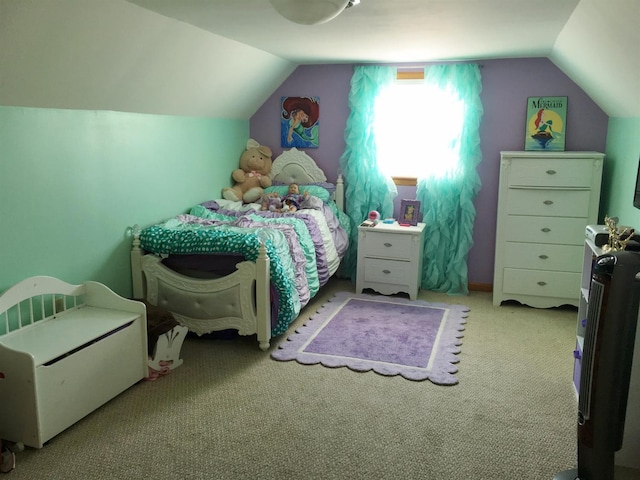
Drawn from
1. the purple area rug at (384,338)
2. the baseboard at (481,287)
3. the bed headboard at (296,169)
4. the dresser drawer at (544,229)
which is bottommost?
the purple area rug at (384,338)

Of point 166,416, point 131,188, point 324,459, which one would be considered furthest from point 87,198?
point 324,459

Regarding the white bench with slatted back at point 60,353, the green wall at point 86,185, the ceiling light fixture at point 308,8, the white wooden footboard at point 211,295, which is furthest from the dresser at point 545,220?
the white bench with slatted back at point 60,353

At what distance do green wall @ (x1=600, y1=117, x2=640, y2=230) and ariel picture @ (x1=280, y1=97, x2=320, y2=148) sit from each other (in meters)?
2.36

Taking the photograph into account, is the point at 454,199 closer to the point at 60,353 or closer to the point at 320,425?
the point at 320,425

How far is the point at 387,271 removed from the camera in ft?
15.0

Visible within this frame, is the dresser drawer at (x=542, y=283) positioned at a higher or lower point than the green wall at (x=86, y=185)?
lower

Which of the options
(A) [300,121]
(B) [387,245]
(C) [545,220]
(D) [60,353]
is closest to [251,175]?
(A) [300,121]

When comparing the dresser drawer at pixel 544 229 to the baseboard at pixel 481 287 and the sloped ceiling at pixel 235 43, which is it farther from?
the sloped ceiling at pixel 235 43

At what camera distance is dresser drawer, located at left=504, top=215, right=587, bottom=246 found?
4086 millimetres

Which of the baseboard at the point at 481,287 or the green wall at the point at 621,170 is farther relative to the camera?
the baseboard at the point at 481,287

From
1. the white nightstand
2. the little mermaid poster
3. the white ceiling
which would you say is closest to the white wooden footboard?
the white ceiling

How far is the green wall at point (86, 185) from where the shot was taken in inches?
107

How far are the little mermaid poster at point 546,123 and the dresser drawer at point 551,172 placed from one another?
443 mm

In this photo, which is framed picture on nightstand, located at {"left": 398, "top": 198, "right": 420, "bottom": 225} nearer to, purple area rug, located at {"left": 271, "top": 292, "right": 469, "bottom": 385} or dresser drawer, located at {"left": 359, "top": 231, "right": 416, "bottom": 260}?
dresser drawer, located at {"left": 359, "top": 231, "right": 416, "bottom": 260}
